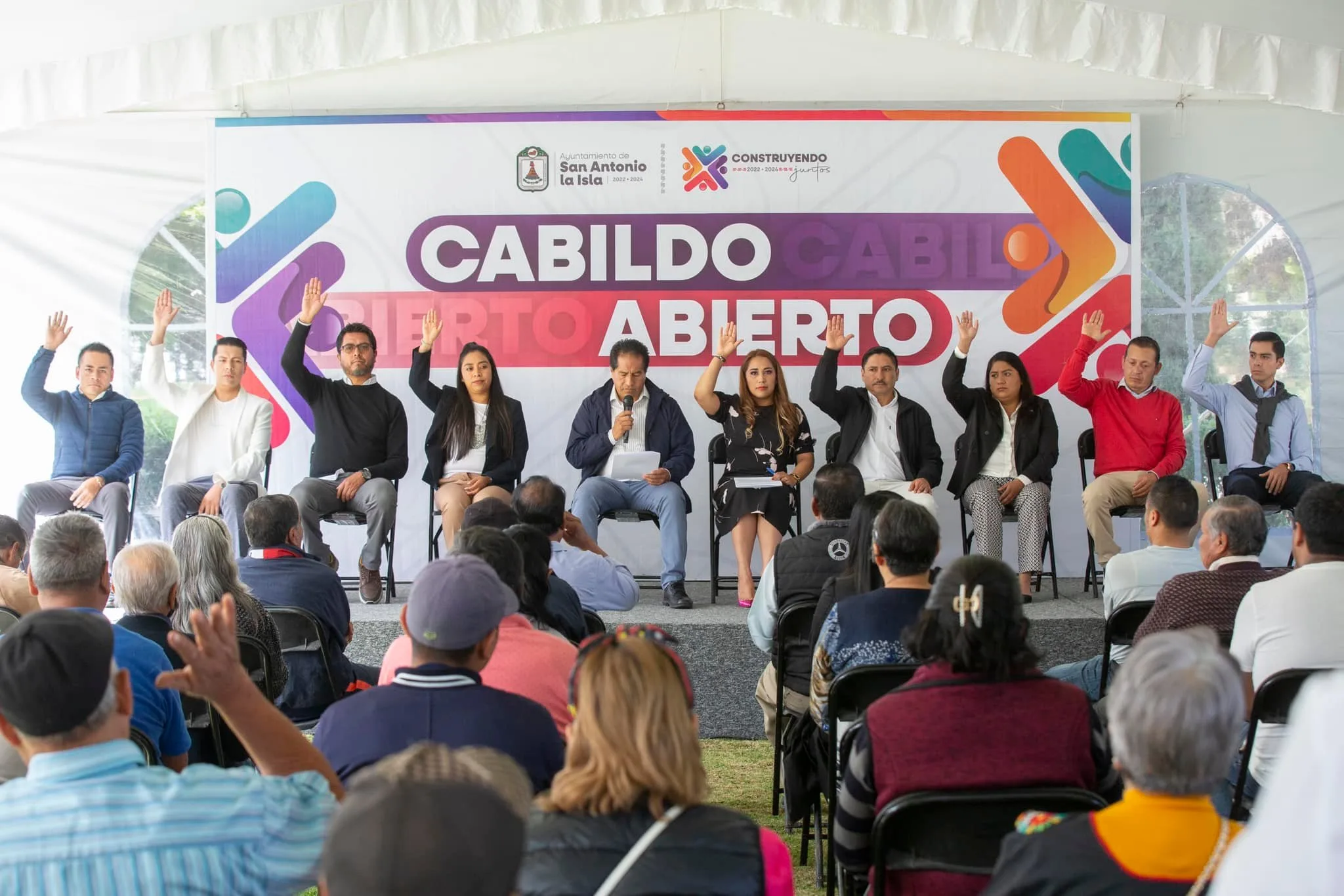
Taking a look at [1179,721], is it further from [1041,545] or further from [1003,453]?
[1003,453]

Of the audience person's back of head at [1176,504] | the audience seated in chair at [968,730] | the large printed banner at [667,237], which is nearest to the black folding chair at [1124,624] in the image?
the audience person's back of head at [1176,504]

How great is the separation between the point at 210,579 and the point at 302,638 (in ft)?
1.04

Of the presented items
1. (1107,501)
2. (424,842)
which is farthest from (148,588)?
(1107,501)

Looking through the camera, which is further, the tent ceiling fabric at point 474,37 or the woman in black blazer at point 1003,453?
the tent ceiling fabric at point 474,37

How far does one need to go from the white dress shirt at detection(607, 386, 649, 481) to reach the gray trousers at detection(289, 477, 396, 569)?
1020 mm

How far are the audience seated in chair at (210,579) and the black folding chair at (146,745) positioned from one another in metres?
0.72

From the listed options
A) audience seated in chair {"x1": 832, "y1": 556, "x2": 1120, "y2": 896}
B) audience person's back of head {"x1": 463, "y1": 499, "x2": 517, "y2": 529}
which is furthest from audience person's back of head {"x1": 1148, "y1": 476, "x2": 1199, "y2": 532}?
audience person's back of head {"x1": 463, "y1": 499, "x2": 517, "y2": 529}

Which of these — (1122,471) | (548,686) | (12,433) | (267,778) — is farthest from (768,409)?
(267,778)

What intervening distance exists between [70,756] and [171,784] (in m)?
0.12

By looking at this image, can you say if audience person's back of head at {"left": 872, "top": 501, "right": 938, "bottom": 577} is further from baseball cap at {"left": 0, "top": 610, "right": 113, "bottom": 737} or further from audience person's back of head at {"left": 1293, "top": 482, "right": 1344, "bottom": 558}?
baseball cap at {"left": 0, "top": 610, "right": 113, "bottom": 737}

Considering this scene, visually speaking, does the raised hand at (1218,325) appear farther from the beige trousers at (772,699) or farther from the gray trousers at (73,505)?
the gray trousers at (73,505)

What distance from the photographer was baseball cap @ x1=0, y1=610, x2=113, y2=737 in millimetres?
1356

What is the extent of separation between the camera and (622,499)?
551 centimetres

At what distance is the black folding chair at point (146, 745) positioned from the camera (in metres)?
2.07
